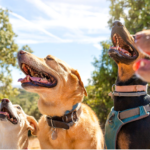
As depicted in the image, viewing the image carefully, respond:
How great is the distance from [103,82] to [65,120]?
11851mm

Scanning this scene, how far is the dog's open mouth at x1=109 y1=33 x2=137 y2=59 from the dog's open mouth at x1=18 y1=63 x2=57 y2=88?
1.16 metres

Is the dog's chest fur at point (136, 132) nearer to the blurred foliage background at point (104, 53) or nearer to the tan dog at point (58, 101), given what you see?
the tan dog at point (58, 101)

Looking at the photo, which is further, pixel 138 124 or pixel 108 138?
pixel 108 138

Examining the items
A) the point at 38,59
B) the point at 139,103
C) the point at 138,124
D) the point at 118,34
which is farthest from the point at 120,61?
the point at 38,59

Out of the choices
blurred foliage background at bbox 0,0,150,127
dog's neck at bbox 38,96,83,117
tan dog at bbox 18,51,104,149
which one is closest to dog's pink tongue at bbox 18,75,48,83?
tan dog at bbox 18,51,104,149

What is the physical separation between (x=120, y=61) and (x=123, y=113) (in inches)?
28.2

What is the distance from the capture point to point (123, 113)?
2.50 m

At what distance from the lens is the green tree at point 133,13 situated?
40.8ft

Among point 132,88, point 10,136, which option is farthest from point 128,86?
point 10,136

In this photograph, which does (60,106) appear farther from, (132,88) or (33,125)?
(132,88)

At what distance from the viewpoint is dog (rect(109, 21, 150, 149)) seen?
2316mm

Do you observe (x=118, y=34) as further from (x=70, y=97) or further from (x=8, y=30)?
(x=8, y=30)

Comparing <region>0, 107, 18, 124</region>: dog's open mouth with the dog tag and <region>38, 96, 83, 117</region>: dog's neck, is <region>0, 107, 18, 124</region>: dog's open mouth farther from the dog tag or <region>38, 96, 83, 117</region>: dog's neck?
the dog tag

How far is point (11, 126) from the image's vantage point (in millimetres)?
3445
